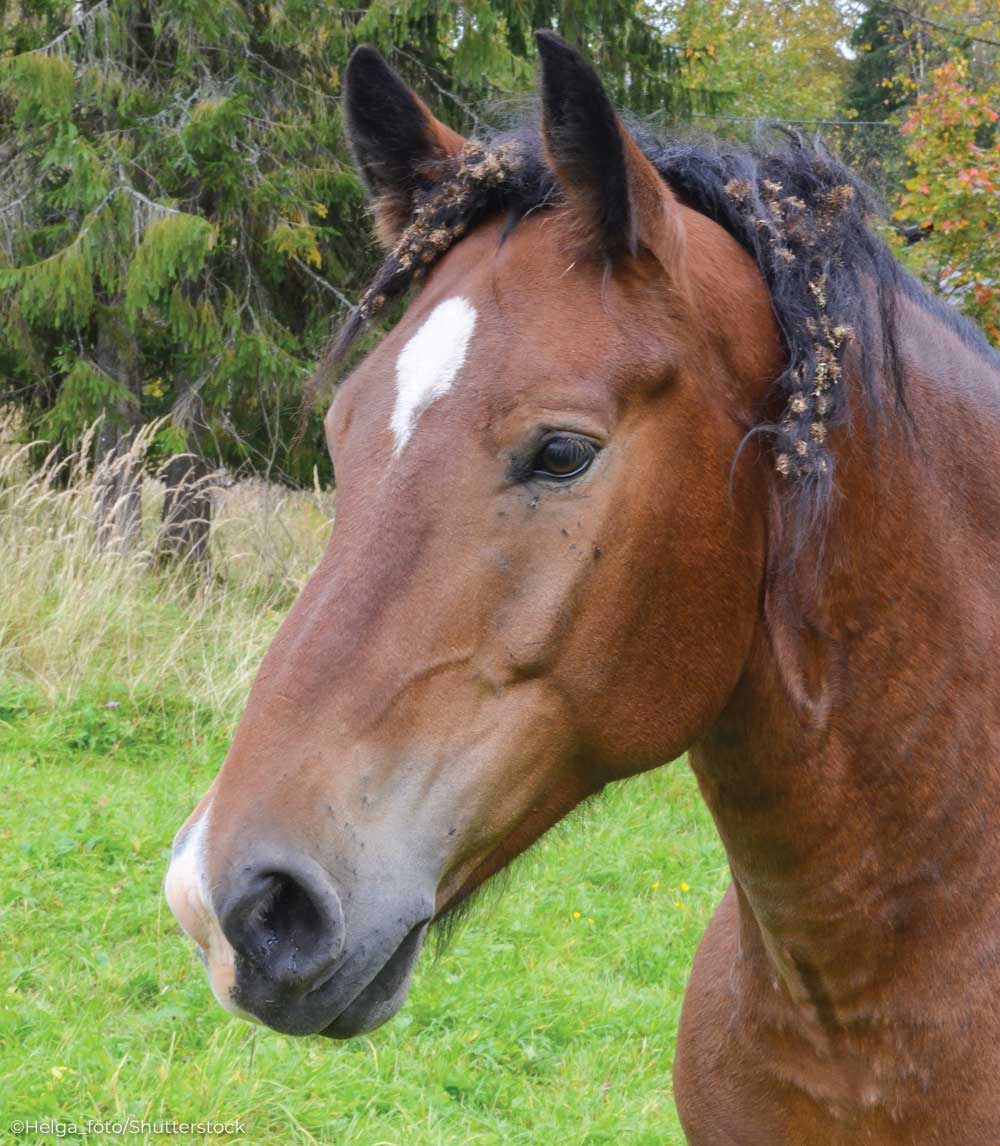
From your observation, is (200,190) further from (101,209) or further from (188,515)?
(188,515)

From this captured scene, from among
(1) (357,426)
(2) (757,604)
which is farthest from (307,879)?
(2) (757,604)

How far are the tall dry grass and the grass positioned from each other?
2 centimetres

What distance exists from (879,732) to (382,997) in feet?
2.58

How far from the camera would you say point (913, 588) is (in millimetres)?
1680

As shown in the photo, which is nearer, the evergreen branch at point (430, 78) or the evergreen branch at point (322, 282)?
the evergreen branch at point (322, 282)

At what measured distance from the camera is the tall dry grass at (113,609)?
20.4ft

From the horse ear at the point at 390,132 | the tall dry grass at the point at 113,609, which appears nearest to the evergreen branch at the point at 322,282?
the tall dry grass at the point at 113,609

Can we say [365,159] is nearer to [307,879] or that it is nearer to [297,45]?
Result: [307,879]

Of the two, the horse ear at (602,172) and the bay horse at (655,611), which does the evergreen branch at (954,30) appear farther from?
the horse ear at (602,172)

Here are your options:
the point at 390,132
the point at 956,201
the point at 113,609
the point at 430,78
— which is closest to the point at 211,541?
the point at 113,609

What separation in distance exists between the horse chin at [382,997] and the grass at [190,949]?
1.24 feet

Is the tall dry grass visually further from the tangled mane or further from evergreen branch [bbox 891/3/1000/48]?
evergreen branch [bbox 891/3/1000/48]

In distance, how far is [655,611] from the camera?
5.03 feet

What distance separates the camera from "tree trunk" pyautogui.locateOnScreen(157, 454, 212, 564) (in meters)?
7.82
